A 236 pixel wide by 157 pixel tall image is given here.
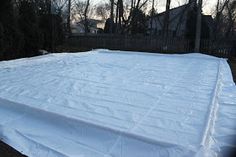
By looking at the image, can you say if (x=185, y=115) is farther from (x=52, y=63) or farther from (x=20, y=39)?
(x=20, y=39)

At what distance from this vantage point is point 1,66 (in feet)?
16.1

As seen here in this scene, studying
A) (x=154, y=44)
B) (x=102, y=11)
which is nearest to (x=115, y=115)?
(x=154, y=44)

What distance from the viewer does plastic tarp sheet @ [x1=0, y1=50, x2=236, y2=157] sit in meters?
2.03

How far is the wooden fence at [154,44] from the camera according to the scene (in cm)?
1066

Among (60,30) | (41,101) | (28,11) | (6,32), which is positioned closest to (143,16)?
(60,30)

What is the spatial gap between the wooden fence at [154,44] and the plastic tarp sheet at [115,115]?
269 inches

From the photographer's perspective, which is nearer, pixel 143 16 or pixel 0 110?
pixel 0 110

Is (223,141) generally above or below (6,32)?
below

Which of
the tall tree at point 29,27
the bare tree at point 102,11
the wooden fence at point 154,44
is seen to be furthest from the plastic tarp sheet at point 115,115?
the bare tree at point 102,11

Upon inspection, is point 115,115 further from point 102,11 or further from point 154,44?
point 102,11

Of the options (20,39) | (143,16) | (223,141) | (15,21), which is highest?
(143,16)

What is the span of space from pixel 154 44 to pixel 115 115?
10.1 metres

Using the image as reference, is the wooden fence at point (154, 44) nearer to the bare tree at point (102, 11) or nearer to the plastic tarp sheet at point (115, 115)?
the plastic tarp sheet at point (115, 115)

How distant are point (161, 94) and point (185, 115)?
2.50ft
